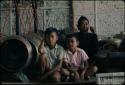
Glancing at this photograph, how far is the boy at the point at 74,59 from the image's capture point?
4.94 metres

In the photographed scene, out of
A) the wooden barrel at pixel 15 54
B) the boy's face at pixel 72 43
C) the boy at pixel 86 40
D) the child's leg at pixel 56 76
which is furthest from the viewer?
the boy at pixel 86 40

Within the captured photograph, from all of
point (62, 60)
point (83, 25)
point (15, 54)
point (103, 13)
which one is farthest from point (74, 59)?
point (103, 13)

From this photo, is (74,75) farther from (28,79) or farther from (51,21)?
(51,21)

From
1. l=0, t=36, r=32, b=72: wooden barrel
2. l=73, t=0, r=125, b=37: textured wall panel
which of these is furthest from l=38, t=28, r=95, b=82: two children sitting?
l=73, t=0, r=125, b=37: textured wall panel

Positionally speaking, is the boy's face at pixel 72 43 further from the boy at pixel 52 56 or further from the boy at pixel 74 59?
the boy at pixel 52 56

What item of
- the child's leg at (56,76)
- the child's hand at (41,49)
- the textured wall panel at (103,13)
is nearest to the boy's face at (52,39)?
the child's hand at (41,49)

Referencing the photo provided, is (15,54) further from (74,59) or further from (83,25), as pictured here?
(83,25)

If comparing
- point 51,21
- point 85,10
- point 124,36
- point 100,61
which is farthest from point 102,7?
point 100,61

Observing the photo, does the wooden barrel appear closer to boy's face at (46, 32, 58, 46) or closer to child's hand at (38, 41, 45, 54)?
child's hand at (38, 41, 45, 54)

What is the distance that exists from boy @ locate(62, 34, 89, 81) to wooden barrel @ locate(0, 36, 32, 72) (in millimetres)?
468

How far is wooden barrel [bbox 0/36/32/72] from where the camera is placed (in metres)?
4.98

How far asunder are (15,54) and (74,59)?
28.8 inches

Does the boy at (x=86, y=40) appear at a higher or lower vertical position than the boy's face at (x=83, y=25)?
lower

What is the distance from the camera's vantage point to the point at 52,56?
5203 millimetres
